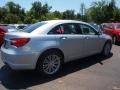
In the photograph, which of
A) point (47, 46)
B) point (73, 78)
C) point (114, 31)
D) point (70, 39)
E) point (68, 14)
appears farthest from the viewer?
point (68, 14)

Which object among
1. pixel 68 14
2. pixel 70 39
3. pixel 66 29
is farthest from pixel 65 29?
pixel 68 14

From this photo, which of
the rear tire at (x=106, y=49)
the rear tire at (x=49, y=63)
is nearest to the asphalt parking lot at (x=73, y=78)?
the rear tire at (x=49, y=63)

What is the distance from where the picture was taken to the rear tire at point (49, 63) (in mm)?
7555

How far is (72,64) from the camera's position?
30.6ft

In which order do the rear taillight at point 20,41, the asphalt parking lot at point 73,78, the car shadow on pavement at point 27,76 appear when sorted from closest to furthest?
the asphalt parking lot at point 73,78, the car shadow on pavement at point 27,76, the rear taillight at point 20,41

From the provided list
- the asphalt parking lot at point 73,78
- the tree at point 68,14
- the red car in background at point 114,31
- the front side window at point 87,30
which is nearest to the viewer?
the asphalt parking lot at point 73,78

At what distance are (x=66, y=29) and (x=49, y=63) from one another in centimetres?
129

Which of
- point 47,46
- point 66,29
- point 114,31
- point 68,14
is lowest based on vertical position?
point 68,14

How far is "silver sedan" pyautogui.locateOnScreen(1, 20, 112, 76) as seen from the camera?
287 inches

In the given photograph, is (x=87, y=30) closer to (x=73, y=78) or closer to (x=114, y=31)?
(x=73, y=78)

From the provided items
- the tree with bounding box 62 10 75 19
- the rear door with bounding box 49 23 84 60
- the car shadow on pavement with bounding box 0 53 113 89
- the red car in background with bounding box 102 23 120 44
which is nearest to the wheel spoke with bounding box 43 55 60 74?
the car shadow on pavement with bounding box 0 53 113 89

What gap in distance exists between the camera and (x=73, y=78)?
7.66 metres

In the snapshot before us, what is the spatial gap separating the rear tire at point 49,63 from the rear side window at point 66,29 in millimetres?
643

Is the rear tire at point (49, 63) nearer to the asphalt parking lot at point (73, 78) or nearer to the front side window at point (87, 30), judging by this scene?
the asphalt parking lot at point (73, 78)
